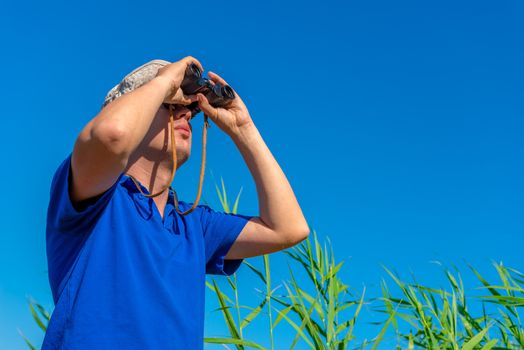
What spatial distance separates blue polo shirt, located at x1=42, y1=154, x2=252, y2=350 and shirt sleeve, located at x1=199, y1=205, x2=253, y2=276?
0.57ft

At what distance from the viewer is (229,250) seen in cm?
164

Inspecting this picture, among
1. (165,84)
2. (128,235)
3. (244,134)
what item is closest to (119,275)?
(128,235)

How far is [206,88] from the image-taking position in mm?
1573

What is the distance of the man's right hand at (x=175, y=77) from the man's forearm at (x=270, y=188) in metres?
0.28

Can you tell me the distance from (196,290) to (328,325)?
799 millimetres

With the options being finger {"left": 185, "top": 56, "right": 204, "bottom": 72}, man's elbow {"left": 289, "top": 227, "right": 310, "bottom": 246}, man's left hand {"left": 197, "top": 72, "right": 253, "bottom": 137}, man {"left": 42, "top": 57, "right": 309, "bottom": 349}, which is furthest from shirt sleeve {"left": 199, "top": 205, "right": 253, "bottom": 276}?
finger {"left": 185, "top": 56, "right": 204, "bottom": 72}

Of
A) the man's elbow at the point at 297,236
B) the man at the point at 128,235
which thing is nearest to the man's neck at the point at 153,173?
the man at the point at 128,235

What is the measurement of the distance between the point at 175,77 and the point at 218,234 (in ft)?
1.48

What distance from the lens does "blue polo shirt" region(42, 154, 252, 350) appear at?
1132 millimetres

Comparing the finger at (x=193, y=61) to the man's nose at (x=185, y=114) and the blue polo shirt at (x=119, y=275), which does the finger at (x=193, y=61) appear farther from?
the blue polo shirt at (x=119, y=275)

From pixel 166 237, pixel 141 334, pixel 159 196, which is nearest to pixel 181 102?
pixel 159 196

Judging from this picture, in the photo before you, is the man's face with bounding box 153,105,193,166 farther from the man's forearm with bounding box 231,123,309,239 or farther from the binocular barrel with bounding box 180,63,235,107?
the man's forearm with bounding box 231,123,309,239

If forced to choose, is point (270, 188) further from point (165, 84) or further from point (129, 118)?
point (129, 118)

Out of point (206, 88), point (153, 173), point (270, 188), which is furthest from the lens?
point (270, 188)
